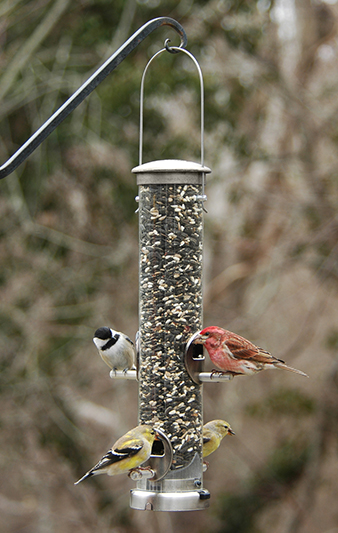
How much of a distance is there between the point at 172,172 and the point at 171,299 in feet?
2.26

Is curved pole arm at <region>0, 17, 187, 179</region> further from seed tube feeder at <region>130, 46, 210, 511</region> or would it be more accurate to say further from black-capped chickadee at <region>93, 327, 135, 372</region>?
black-capped chickadee at <region>93, 327, 135, 372</region>

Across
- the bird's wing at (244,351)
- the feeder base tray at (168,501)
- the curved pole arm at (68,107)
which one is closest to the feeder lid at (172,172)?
the curved pole arm at (68,107)

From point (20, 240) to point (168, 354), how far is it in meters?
4.69

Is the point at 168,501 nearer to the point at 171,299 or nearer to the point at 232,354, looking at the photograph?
the point at 232,354

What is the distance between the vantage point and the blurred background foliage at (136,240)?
8414 mm


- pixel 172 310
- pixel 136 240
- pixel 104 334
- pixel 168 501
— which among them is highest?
pixel 136 240

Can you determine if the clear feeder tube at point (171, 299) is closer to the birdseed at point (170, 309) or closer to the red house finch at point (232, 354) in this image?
the birdseed at point (170, 309)

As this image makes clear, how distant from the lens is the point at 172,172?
13.3 feet

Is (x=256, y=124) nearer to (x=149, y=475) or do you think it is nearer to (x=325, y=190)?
(x=325, y=190)

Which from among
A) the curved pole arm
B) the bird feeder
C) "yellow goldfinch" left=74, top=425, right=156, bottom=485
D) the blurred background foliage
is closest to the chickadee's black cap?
the bird feeder

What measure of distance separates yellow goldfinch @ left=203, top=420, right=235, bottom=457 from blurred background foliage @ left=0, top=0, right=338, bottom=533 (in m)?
4.47

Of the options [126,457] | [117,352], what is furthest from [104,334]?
[126,457]

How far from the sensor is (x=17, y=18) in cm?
805

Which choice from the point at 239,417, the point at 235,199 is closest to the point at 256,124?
the point at 235,199
